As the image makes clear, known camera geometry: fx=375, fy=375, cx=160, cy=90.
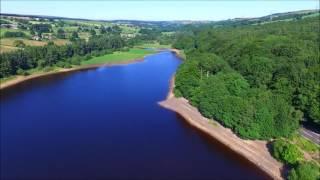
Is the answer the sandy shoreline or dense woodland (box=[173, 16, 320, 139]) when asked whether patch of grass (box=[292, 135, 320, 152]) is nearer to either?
dense woodland (box=[173, 16, 320, 139])

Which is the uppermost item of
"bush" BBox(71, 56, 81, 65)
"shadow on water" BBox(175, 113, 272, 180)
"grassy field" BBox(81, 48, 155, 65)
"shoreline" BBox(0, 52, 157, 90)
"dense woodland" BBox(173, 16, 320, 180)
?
"dense woodland" BBox(173, 16, 320, 180)

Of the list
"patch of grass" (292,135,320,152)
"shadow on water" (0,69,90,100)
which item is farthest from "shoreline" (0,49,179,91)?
"patch of grass" (292,135,320,152)

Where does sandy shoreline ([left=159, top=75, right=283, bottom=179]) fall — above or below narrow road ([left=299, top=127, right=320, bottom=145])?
below

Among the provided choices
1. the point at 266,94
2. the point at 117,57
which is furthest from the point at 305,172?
the point at 117,57

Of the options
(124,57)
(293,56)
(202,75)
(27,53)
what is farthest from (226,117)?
(124,57)

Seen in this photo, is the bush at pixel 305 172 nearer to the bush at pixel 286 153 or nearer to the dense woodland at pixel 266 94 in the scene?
the dense woodland at pixel 266 94

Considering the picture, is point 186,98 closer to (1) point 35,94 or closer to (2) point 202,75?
(2) point 202,75

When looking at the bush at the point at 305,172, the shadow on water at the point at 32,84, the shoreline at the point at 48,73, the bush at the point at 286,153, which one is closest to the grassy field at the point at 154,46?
the shoreline at the point at 48,73
